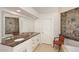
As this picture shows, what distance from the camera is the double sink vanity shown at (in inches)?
52.4

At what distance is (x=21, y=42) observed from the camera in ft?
4.65

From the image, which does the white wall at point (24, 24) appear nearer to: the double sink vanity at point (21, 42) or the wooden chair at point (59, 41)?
the double sink vanity at point (21, 42)

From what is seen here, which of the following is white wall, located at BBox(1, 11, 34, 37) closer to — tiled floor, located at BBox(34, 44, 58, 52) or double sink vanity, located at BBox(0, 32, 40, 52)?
double sink vanity, located at BBox(0, 32, 40, 52)

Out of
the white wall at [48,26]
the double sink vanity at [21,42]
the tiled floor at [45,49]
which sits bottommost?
the tiled floor at [45,49]

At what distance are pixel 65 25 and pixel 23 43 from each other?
0.89 metres

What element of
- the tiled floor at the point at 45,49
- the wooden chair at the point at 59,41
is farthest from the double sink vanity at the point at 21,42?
the wooden chair at the point at 59,41

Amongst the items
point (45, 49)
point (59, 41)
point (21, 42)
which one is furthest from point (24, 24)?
point (59, 41)

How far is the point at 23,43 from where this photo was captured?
144cm

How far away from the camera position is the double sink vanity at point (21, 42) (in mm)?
1330

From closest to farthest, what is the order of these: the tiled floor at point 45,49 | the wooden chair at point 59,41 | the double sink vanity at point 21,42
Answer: the double sink vanity at point 21,42
the tiled floor at point 45,49
the wooden chair at point 59,41

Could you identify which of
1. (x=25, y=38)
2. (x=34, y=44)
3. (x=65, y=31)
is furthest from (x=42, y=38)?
(x=65, y=31)

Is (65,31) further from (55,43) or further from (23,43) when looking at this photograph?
(23,43)

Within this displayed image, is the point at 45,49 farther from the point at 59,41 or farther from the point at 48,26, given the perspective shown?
the point at 48,26
